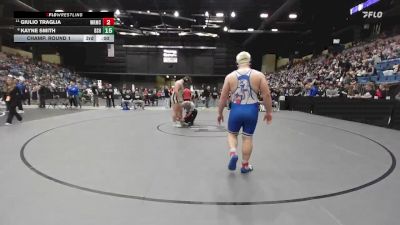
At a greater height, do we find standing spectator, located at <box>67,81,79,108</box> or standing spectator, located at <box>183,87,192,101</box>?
standing spectator, located at <box>183,87,192,101</box>

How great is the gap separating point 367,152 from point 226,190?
11.4 feet

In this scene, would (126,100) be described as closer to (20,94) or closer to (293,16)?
(20,94)

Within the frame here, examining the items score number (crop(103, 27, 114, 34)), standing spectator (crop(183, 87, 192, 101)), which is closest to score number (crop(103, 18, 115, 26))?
score number (crop(103, 27, 114, 34))

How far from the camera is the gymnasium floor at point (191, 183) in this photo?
8.25 feet

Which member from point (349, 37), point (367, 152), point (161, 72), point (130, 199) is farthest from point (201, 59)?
point (130, 199)

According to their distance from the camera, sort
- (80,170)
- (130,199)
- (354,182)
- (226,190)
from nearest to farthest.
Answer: (130,199) → (226,190) → (354,182) → (80,170)

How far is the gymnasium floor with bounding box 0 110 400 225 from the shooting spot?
252cm

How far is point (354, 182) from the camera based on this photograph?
11.4 ft

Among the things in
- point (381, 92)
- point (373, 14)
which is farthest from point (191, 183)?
point (373, 14)

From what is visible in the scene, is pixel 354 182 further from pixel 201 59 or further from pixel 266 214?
pixel 201 59
